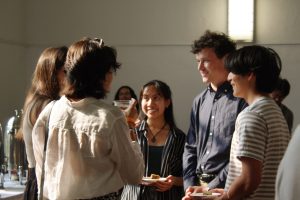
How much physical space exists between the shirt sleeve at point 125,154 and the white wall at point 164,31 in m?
2.91

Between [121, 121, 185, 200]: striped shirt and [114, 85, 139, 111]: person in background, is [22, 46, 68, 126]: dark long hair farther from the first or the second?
[114, 85, 139, 111]: person in background

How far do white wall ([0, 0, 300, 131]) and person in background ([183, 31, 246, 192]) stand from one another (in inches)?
83.0

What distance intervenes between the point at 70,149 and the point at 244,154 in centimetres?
60

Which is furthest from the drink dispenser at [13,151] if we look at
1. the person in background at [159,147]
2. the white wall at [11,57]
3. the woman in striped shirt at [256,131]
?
the woman in striped shirt at [256,131]

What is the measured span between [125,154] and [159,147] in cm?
116

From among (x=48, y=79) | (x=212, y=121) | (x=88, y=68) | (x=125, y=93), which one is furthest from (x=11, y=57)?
(x=88, y=68)

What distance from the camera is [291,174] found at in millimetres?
1063

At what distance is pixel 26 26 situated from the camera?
514 cm

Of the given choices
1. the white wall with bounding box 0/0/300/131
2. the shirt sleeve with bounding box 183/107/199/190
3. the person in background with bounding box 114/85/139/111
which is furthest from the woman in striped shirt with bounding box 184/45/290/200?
the white wall with bounding box 0/0/300/131

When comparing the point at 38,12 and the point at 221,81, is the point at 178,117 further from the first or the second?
the point at 221,81

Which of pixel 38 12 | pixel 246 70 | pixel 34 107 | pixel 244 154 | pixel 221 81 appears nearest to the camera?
pixel 244 154

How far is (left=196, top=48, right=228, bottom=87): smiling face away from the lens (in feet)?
8.38

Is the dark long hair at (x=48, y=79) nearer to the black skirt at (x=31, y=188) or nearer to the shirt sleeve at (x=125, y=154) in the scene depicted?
the black skirt at (x=31, y=188)

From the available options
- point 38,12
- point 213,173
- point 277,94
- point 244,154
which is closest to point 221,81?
point 213,173
